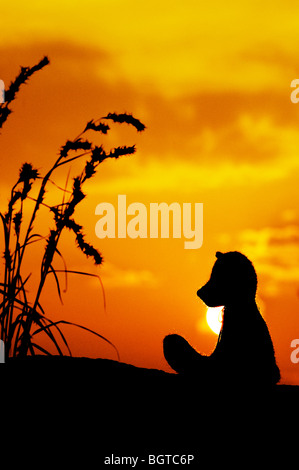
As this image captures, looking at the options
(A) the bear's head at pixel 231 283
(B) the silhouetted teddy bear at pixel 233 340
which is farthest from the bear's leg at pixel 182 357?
(A) the bear's head at pixel 231 283

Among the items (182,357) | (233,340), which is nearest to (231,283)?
(233,340)

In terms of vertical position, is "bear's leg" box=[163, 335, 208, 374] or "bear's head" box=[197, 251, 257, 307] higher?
"bear's head" box=[197, 251, 257, 307]

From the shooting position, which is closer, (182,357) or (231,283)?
(182,357)

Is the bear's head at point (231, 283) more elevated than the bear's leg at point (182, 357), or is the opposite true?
the bear's head at point (231, 283)

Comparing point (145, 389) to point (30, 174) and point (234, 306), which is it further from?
point (30, 174)

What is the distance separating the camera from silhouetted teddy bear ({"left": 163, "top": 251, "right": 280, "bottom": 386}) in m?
4.36

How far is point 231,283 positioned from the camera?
4.57m

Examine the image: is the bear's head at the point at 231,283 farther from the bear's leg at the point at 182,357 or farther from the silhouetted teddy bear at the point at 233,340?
the bear's leg at the point at 182,357

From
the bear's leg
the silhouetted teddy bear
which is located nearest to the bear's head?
the silhouetted teddy bear

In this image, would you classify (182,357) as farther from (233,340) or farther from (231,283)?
(231,283)

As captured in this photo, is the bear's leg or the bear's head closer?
the bear's leg

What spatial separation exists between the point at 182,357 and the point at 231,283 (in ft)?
1.57

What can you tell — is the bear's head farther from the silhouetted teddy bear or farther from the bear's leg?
the bear's leg

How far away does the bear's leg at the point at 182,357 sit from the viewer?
445 centimetres
